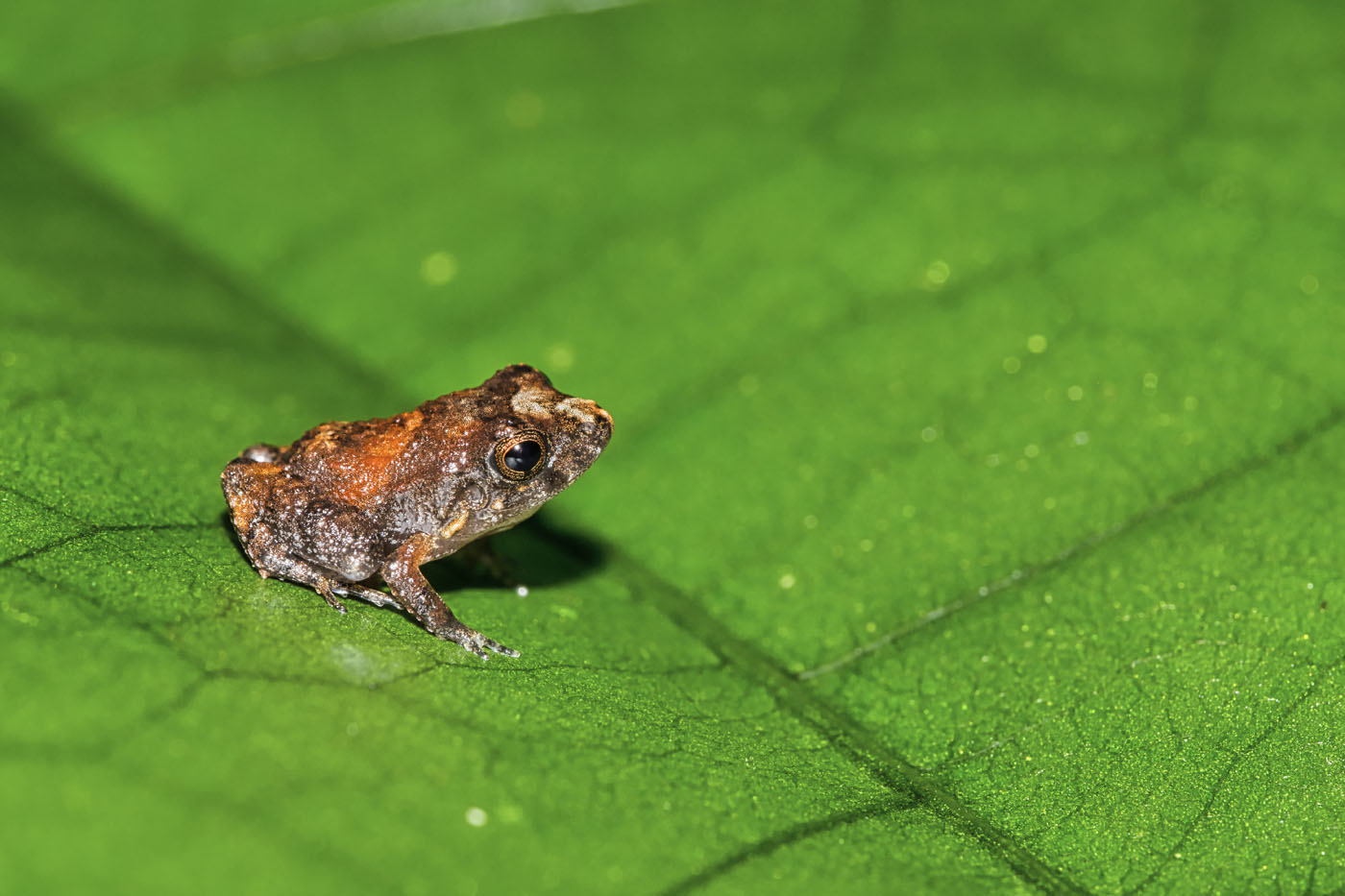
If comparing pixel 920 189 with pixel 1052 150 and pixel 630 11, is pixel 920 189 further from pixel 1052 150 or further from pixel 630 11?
pixel 630 11

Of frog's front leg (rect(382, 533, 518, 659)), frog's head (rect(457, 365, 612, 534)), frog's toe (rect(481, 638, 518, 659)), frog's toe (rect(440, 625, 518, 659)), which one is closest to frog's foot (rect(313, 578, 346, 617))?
frog's front leg (rect(382, 533, 518, 659))

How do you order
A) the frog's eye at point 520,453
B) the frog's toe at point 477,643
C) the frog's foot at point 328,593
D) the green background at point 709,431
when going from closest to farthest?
the green background at point 709,431 < the frog's toe at point 477,643 < the frog's foot at point 328,593 < the frog's eye at point 520,453

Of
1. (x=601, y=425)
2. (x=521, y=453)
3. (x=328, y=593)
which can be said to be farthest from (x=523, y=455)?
(x=328, y=593)

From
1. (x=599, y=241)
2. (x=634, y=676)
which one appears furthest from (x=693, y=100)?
(x=634, y=676)

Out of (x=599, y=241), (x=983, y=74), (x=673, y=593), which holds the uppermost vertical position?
(x=983, y=74)

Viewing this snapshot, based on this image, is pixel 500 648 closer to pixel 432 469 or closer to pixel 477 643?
pixel 477 643

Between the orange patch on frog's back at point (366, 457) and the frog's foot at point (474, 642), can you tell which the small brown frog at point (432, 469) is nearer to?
the orange patch on frog's back at point (366, 457)

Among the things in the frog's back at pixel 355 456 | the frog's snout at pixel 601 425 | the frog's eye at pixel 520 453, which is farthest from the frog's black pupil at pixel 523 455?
the frog's back at pixel 355 456
